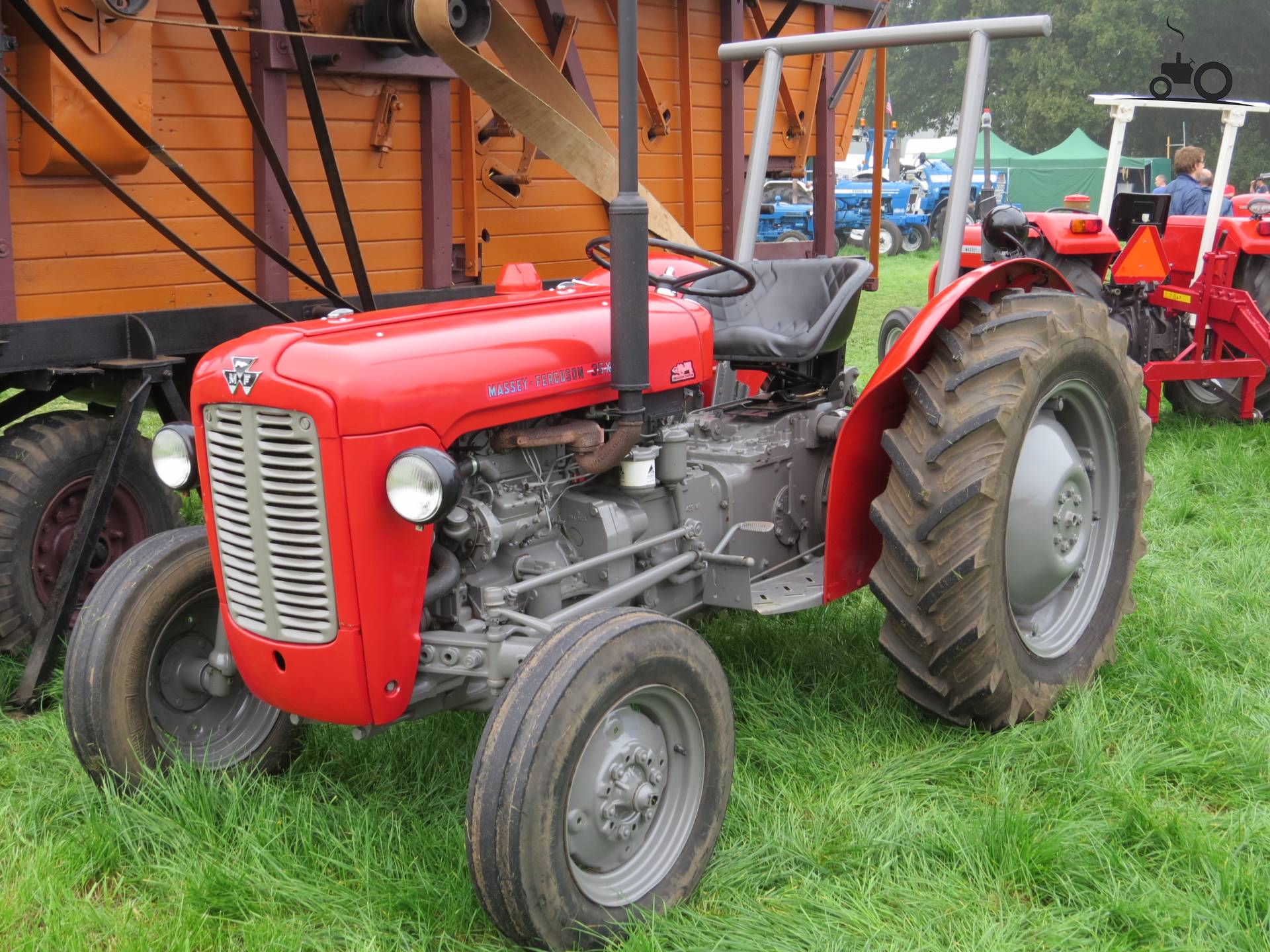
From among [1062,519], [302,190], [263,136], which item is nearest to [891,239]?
[302,190]

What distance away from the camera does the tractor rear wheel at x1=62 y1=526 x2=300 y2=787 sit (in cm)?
293

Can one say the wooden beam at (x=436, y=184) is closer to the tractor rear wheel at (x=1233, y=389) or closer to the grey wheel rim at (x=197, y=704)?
the grey wheel rim at (x=197, y=704)

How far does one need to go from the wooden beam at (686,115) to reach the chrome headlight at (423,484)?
4.24 metres

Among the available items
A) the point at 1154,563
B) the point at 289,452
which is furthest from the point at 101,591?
the point at 1154,563

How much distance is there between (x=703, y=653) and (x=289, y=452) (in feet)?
3.15

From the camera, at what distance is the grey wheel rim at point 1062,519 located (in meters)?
3.50

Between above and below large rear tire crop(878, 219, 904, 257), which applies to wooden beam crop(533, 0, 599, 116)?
above

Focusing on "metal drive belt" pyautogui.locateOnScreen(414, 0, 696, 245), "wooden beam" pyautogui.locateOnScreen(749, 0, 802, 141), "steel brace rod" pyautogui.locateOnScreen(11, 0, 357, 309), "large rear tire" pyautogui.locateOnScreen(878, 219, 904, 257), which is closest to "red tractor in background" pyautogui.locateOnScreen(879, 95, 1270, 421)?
"wooden beam" pyautogui.locateOnScreen(749, 0, 802, 141)

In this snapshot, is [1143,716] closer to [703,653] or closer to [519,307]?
[703,653]

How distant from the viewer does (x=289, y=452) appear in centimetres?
256

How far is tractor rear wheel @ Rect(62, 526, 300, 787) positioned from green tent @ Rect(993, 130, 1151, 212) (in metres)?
29.6

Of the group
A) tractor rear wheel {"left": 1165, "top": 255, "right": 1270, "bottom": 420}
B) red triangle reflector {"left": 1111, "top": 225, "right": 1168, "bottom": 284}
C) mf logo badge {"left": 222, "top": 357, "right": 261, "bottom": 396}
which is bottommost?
tractor rear wheel {"left": 1165, "top": 255, "right": 1270, "bottom": 420}

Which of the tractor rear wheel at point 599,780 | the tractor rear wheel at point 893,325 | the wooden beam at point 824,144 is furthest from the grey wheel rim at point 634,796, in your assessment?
the wooden beam at point 824,144

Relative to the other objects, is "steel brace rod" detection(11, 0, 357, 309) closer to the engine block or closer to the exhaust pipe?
the engine block
